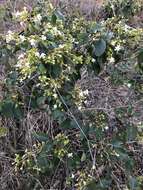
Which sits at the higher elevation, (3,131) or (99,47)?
(99,47)

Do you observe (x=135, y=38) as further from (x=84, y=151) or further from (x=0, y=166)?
(x=0, y=166)

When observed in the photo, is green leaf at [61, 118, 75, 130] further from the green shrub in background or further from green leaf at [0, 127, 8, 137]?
green leaf at [0, 127, 8, 137]

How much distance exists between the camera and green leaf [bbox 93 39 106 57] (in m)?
1.97

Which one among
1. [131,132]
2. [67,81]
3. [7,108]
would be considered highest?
[67,81]

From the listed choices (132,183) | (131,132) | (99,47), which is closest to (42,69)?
(99,47)

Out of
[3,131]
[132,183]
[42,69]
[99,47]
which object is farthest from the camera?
[3,131]

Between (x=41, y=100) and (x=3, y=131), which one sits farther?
(x=3, y=131)

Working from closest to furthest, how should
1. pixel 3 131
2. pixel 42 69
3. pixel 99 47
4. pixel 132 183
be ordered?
pixel 42 69
pixel 99 47
pixel 132 183
pixel 3 131

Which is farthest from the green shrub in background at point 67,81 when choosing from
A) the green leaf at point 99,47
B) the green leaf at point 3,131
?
the green leaf at point 3,131

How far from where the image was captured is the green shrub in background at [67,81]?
1.95 metres

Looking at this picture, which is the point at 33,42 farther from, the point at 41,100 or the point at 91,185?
the point at 91,185

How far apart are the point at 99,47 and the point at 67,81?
222 mm

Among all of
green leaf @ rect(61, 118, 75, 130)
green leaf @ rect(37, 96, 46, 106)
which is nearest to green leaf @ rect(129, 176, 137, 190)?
green leaf @ rect(61, 118, 75, 130)

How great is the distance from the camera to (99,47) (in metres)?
1.98
